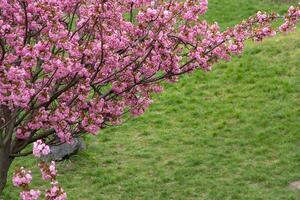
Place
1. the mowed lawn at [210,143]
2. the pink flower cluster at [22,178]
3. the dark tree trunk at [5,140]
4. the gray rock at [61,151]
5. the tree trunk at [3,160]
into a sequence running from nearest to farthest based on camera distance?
the pink flower cluster at [22,178] < the dark tree trunk at [5,140] < the tree trunk at [3,160] < the mowed lawn at [210,143] < the gray rock at [61,151]

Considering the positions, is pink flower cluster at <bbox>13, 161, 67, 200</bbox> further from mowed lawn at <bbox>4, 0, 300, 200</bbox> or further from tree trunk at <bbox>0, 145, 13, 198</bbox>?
mowed lawn at <bbox>4, 0, 300, 200</bbox>

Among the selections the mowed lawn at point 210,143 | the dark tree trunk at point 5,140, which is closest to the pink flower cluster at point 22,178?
the dark tree trunk at point 5,140

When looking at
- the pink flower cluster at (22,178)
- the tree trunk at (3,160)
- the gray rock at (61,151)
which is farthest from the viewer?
the gray rock at (61,151)

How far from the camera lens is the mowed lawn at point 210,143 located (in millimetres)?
9891

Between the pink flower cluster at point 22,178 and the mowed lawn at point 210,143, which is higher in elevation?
the pink flower cluster at point 22,178

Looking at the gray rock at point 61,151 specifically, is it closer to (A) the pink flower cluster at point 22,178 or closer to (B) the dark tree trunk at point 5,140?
(B) the dark tree trunk at point 5,140

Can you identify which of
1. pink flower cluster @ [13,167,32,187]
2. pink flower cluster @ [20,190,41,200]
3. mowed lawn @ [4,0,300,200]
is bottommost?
mowed lawn @ [4,0,300,200]

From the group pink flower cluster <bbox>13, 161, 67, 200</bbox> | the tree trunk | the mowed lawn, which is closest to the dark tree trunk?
the tree trunk

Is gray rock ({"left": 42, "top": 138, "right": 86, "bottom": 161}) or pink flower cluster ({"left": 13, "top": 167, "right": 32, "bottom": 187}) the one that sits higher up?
pink flower cluster ({"left": 13, "top": 167, "right": 32, "bottom": 187})

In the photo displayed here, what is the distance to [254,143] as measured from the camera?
37.6ft

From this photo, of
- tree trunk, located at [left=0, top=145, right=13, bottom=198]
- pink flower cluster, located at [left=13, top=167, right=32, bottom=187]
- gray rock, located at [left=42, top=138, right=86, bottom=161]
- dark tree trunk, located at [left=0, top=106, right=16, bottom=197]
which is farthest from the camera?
gray rock, located at [left=42, top=138, right=86, bottom=161]

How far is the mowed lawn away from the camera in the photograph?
32.4ft

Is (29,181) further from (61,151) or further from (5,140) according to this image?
(61,151)

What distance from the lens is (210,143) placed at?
11.6 metres
